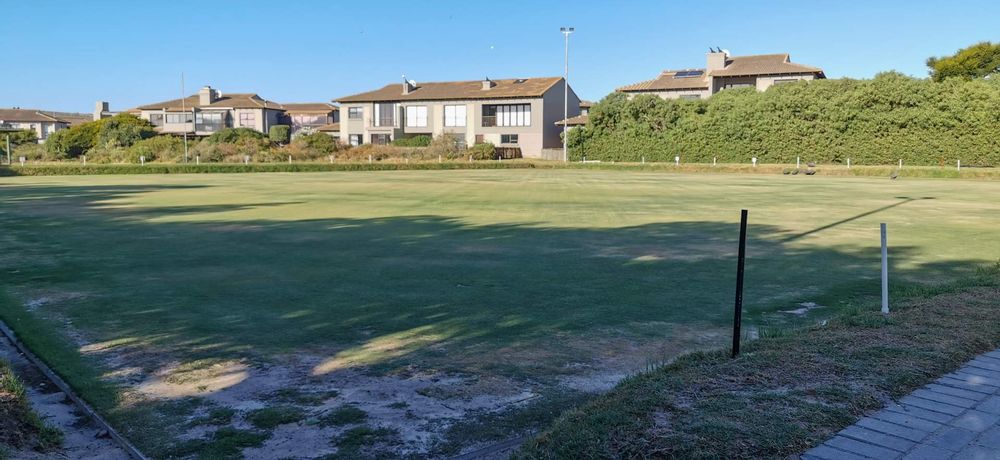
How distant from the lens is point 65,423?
205 inches

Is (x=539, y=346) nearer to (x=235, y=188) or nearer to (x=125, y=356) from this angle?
(x=125, y=356)

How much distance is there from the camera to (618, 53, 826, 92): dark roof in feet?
231

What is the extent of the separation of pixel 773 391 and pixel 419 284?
20.8 ft

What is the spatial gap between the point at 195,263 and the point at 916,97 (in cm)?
5518

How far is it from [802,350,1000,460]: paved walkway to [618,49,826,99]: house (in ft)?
221

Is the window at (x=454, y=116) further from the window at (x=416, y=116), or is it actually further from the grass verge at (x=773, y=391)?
the grass verge at (x=773, y=391)

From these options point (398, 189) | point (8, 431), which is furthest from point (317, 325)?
point (398, 189)

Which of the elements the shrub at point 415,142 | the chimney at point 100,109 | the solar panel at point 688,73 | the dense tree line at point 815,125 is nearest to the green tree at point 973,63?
the dense tree line at point 815,125

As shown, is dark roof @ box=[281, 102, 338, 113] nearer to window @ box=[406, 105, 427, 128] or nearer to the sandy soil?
window @ box=[406, 105, 427, 128]

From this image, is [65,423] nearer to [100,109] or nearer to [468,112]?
[468,112]

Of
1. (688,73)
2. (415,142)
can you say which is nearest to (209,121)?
(415,142)

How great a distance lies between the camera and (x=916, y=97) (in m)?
53.7

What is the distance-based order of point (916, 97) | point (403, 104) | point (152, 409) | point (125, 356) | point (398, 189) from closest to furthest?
point (152, 409) → point (125, 356) → point (398, 189) → point (916, 97) → point (403, 104)

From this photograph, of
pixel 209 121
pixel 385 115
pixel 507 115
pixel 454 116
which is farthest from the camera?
pixel 209 121
